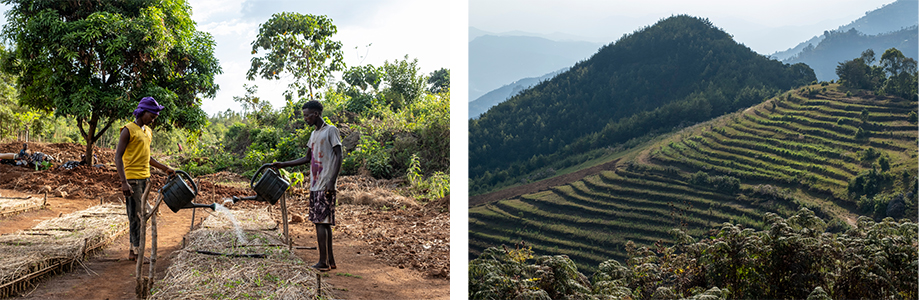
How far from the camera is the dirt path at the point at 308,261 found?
2.62m

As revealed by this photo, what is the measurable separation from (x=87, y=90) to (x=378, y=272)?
594 cm

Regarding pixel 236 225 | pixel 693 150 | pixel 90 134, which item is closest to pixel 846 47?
pixel 693 150

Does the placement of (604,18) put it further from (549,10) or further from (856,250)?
(856,250)

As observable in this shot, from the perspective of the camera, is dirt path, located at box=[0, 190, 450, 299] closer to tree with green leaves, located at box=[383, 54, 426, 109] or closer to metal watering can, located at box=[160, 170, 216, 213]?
metal watering can, located at box=[160, 170, 216, 213]

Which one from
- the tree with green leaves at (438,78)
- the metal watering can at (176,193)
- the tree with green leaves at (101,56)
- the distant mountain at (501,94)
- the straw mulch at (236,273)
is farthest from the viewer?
the tree with green leaves at (438,78)

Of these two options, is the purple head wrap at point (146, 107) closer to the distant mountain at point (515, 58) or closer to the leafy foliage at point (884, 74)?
the distant mountain at point (515, 58)

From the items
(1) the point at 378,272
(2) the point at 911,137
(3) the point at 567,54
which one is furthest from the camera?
(3) the point at 567,54

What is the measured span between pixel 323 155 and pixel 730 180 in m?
2.70

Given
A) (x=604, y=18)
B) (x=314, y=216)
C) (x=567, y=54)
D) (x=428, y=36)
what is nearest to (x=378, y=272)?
(x=314, y=216)

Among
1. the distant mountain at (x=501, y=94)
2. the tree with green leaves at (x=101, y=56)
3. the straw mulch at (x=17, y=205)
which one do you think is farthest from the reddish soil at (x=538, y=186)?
the tree with green leaves at (x=101, y=56)

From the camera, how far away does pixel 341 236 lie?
Result: 4.42m

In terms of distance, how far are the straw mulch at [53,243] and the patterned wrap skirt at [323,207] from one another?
1.45 metres

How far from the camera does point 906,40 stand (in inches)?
117

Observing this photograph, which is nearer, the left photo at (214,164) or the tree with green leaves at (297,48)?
the left photo at (214,164)
